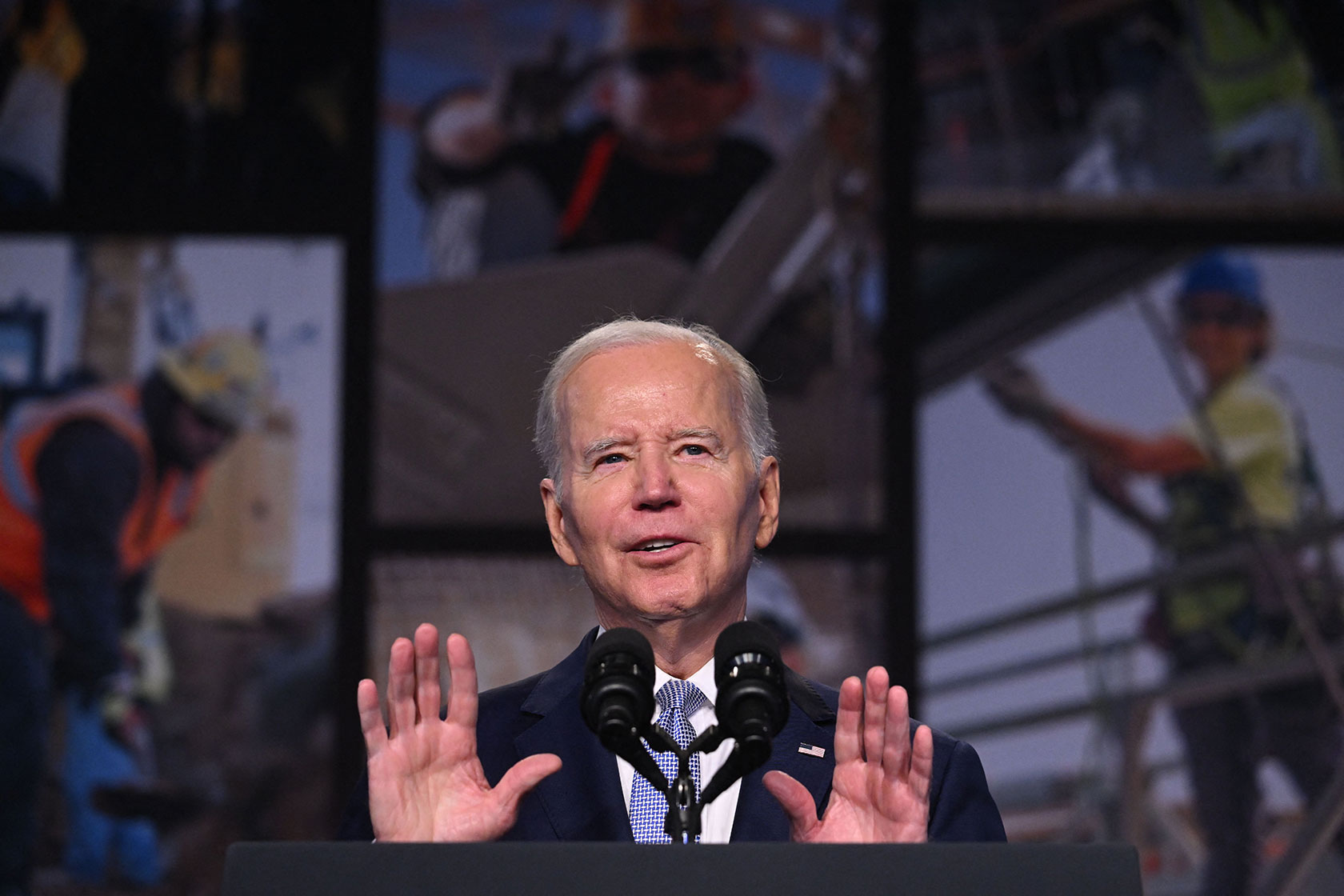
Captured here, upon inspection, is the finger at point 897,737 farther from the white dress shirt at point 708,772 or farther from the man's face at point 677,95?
the man's face at point 677,95

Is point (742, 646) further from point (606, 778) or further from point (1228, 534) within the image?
point (1228, 534)

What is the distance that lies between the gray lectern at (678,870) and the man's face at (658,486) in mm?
483

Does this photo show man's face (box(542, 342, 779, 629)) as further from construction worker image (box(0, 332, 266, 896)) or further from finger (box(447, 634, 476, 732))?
construction worker image (box(0, 332, 266, 896))

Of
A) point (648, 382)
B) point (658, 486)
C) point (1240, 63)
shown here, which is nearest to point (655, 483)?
point (658, 486)

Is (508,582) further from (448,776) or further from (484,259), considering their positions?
(448,776)

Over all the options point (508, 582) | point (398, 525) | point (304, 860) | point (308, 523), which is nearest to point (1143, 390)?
point (508, 582)

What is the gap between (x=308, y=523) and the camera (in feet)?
11.8

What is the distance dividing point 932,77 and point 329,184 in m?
1.66

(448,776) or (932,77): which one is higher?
(932,77)

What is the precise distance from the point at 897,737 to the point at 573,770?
0.35 meters

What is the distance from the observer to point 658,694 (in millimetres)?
1519

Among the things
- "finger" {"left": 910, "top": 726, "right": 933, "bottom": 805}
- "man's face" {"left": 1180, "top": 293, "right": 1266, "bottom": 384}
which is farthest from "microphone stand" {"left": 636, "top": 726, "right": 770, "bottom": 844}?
"man's face" {"left": 1180, "top": 293, "right": 1266, "bottom": 384}

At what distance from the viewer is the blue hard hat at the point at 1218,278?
148 inches

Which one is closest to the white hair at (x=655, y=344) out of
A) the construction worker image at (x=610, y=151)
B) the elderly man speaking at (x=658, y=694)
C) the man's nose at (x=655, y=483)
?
the elderly man speaking at (x=658, y=694)
